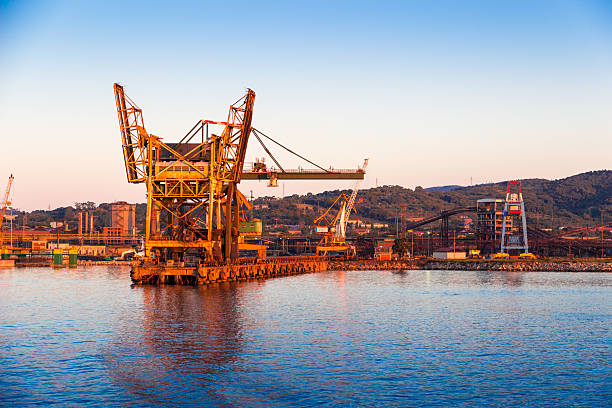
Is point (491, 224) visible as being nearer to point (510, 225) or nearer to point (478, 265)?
point (510, 225)

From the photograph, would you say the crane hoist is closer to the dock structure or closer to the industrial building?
the industrial building

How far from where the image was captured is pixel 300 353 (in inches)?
1208

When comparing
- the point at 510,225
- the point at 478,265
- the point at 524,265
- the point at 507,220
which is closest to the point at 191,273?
the point at 478,265

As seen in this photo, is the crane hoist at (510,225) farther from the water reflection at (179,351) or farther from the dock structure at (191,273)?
the water reflection at (179,351)

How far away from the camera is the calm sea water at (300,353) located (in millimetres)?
23672

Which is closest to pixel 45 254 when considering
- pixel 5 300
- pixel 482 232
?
pixel 482 232

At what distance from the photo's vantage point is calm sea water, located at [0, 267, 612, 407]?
23.7 metres

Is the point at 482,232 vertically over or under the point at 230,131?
under

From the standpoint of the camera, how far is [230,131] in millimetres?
74875

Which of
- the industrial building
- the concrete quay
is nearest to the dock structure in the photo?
the concrete quay

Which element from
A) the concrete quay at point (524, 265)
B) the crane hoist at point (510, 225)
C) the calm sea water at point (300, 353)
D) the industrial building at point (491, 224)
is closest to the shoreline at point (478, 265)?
the concrete quay at point (524, 265)

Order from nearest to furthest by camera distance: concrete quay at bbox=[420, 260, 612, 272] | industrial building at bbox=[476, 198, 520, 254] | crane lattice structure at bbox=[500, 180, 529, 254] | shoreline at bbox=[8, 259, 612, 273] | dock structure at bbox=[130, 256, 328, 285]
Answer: dock structure at bbox=[130, 256, 328, 285] → concrete quay at bbox=[420, 260, 612, 272] → shoreline at bbox=[8, 259, 612, 273] → crane lattice structure at bbox=[500, 180, 529, 254] → industrial building at bbox=[476, 198, 520, 254]

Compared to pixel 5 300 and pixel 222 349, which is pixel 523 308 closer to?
pixel 222 349

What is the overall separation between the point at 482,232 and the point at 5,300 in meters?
134
